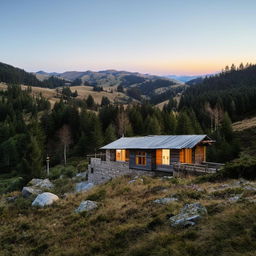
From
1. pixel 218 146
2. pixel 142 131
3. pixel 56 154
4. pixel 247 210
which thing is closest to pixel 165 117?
pixel 142 131

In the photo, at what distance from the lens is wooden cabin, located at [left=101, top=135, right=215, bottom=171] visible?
26.7 m

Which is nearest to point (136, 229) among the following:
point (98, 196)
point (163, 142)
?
point (98, 196)

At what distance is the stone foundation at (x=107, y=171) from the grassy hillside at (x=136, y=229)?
44.5 ft

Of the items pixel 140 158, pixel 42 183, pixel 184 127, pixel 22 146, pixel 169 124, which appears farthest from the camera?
pixel 169 124

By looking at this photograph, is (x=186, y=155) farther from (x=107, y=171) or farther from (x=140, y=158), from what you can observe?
(x=107, y=171)

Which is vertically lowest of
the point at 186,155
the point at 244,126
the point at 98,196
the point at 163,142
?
the point at 244,126

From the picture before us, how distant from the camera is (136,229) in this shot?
32.0 feet

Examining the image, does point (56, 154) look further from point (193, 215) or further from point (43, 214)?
point (193, 215)

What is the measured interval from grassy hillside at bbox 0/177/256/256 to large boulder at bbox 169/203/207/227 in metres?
0.25

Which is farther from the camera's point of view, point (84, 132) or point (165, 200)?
point (84, 132)

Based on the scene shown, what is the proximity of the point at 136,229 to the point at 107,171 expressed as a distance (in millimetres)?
23206

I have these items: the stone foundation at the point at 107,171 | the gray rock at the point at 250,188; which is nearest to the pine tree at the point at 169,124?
Result: the stone foundation at the point at 107,171

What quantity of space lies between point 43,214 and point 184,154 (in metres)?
16.7

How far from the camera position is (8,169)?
64250 mm
